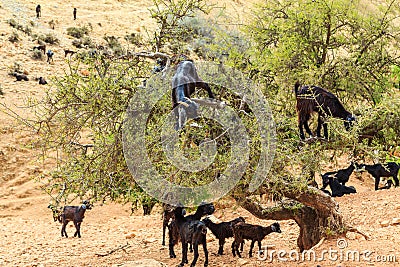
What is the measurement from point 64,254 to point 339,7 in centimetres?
900

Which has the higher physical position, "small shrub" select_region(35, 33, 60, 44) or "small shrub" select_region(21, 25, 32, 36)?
"small shrub" select_region(21, 25, 32, 36)

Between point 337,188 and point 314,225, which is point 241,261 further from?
point 337,188

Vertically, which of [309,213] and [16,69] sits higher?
[16,69]

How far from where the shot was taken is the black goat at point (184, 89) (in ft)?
17.7

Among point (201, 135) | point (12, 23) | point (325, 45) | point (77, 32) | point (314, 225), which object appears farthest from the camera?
point (77, 32)

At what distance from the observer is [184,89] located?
18.1 ft

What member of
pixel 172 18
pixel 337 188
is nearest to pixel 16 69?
pixel 337 188

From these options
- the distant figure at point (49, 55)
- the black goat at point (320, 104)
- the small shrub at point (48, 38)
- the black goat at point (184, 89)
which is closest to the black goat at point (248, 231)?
the black goat at point (320, 104)

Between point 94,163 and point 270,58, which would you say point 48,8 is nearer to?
point 270,58

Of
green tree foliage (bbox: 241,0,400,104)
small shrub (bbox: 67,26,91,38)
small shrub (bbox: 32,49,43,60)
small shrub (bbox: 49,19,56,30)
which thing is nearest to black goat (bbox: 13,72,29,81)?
small shrub (bbox: 32,49,43,60)

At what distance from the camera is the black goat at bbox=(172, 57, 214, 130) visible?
5.39 m

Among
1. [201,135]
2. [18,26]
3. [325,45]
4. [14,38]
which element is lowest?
[201,135]

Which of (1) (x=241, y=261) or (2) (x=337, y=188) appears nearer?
(1) (x=241, y=261)

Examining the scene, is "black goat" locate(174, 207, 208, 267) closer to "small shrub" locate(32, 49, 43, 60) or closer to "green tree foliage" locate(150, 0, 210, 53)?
"green tree foliage" locate(150, 0, 210, 53)
